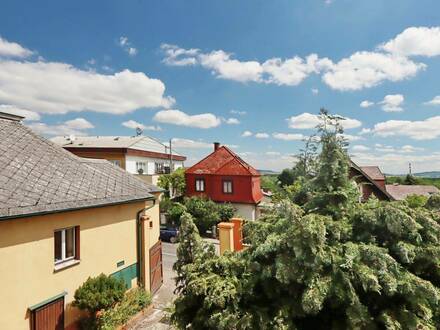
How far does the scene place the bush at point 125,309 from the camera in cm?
960

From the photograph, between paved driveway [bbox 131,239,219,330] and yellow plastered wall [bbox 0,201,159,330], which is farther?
paved driveway [bbox 131,239,219,330]

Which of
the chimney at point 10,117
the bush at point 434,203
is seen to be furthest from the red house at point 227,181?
the bush at point 434,203

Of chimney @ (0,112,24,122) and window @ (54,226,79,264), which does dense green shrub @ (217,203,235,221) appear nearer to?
window @ (54,226,79,264)

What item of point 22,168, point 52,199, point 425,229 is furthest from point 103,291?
point 425,229

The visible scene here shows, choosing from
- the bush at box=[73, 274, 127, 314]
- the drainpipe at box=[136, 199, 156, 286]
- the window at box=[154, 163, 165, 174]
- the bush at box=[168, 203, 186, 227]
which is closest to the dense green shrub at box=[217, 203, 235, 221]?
the bush at box=[168, 203, 186, 227]

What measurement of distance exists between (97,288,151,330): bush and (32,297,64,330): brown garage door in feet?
3.96

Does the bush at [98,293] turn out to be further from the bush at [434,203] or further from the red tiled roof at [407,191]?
the red tiled roof at [407,191]

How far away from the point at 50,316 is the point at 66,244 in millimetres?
2081

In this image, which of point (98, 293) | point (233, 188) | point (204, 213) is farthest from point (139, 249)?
point (233, 188)

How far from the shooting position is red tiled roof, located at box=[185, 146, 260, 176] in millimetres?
30303

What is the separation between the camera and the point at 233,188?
30.2 m

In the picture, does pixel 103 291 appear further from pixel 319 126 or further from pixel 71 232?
pixel 319 126

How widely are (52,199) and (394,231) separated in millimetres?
9065

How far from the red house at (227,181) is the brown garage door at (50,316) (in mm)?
21943
